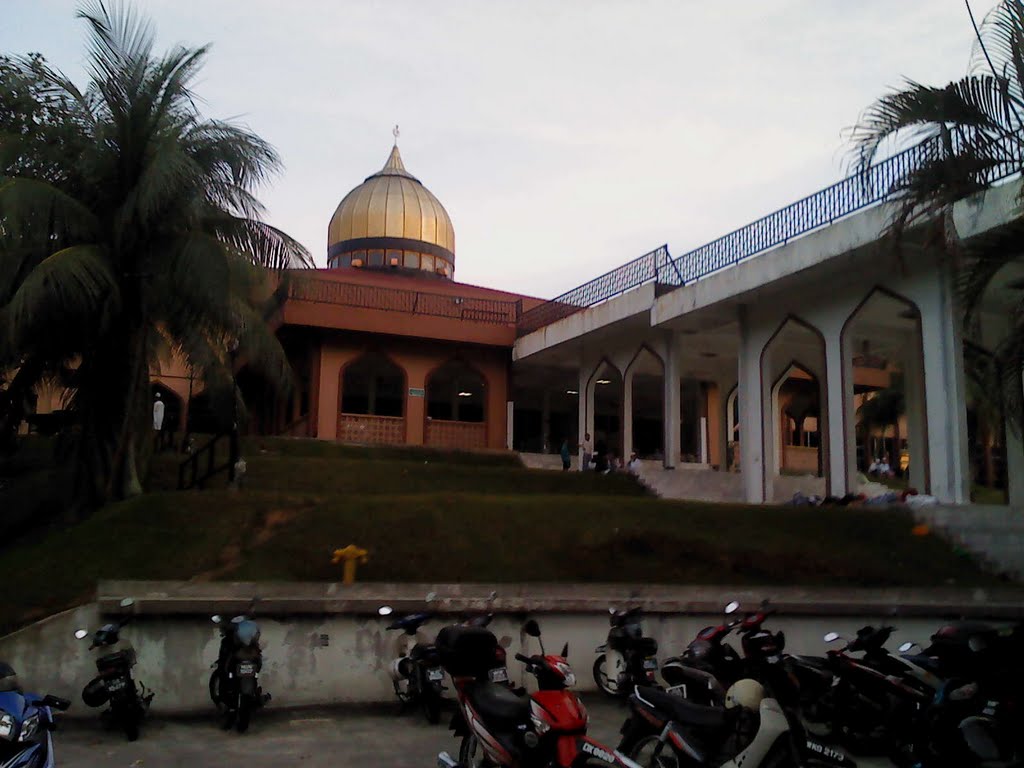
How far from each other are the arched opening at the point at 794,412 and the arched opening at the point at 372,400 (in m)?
9.42

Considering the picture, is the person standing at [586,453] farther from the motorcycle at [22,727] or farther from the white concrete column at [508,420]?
the motorcycle at [22,727]

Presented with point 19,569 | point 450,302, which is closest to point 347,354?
point 450,302

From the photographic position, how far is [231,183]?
42.3 feet

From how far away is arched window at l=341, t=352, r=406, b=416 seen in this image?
24.4 m

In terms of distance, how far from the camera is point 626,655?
7402 mm

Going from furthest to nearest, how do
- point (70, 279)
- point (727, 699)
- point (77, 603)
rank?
point (70, 279), point (77, 603), point (727, 699)

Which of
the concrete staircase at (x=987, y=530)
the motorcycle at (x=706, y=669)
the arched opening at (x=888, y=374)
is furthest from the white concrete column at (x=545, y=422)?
the motorcycle at (x=706, y=669)

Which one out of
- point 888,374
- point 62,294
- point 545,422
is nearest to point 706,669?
point 62,294

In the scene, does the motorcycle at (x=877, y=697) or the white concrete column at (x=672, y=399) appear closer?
the motorcycle at (x=877, y=697)

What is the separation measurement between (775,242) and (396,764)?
12515mm

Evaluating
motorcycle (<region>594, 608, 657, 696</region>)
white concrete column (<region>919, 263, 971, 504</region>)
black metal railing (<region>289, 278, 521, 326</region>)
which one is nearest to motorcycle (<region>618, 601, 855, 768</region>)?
motorcycle (<region>594, 608, 657, 696</region>)

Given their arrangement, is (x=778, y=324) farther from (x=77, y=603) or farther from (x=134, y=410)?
(x=77, y=603)

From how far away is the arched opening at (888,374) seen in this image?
1564 cm

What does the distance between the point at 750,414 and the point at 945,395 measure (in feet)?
15.3
